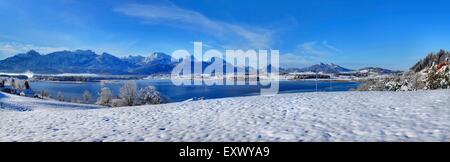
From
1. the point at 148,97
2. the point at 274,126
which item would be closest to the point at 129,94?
the point at 148,97

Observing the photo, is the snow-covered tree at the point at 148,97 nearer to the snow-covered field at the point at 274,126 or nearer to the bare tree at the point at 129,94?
the bare tree at the point at 129,94

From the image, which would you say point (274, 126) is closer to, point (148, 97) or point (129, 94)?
point (148, 97)

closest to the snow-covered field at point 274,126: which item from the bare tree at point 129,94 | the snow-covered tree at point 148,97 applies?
the snow-covered tree at point 148,97

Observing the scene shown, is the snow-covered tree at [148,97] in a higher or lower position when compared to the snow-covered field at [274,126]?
lower

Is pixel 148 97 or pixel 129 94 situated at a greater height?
pixel 129 94

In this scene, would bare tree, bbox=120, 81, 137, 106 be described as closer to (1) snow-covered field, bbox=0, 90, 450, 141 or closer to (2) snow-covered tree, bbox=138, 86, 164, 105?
(2) snow-covered tree, bbox=138, 86, 164, 105

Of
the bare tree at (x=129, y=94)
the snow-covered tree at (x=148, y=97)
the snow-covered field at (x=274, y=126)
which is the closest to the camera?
the snow-covered field at (x=274, y=126)

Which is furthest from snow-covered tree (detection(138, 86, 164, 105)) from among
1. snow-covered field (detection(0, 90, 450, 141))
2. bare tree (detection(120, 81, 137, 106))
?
snow-covered field (detection(0, 90, 450, 141))

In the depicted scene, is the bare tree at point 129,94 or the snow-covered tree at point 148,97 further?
the bare tree at point 129,94
